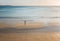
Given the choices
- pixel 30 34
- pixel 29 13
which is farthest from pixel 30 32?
pixel 29 13

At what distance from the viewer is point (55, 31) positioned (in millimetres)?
1057

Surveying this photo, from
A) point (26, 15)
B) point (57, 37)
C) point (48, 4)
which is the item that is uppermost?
point (48, 4)

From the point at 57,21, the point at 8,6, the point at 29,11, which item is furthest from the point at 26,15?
the point at 57,21

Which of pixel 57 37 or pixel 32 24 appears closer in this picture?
pixel 57 37

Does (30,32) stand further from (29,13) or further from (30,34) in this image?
(29,13)

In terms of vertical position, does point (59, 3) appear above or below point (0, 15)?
above

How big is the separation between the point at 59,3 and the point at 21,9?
17.2 inches

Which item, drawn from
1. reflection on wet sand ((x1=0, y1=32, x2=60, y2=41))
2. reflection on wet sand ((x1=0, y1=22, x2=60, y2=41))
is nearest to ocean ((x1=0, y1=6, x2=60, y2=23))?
reflection on wet sand ((x1=0, y1=22, x2=60, y2=41))

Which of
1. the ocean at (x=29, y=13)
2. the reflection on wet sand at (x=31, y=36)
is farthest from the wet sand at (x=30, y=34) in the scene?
the ocean at (x=29, y=13)

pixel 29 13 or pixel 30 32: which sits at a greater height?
pixel 29 13

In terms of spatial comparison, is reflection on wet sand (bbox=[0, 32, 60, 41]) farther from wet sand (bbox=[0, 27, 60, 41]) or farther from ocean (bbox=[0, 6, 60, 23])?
ocean (bbox=[0, 6, 60, 23])

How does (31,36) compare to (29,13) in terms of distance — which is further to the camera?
(29,13)

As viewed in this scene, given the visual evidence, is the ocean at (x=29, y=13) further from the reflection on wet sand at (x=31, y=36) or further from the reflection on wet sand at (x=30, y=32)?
the reflection on wet sand at (x=31, y=36)

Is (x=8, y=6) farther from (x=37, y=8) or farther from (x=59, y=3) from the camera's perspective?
(x=59, y=3)
